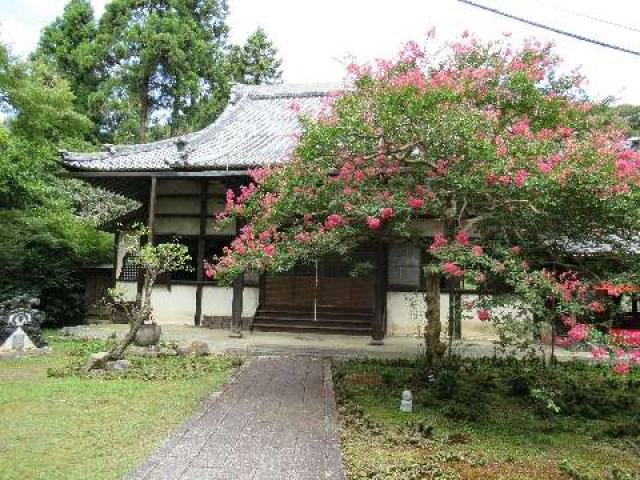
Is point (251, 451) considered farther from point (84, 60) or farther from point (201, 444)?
point (84, 60)

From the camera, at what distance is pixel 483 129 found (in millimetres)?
7355

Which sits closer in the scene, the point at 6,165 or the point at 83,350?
the point at 83,350

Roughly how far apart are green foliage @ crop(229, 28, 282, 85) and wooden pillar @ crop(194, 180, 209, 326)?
21.3 m

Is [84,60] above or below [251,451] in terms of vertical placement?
above

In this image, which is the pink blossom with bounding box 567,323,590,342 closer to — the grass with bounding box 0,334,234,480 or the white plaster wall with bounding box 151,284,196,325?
the grass with bounding box 0,334,234,480

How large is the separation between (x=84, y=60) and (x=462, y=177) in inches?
1035

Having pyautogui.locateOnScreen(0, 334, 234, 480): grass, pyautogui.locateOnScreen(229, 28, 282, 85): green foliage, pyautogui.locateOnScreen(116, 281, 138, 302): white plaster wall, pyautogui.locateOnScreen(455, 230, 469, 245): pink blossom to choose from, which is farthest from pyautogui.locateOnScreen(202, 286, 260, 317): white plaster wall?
pyautogui.locateOnScreen(229, 28, 282, 85): green foliage

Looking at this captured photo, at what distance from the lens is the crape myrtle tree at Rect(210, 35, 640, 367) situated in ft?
21.5

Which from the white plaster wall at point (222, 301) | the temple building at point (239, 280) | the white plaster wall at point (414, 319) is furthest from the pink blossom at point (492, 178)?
the white plaster wall at point (222, 301)

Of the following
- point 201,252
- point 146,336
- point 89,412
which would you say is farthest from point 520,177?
point 201,252

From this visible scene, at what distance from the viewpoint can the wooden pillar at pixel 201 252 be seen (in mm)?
15695

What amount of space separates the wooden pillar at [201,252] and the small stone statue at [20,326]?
4.33 m

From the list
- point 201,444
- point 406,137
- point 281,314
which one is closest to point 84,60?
point 281,314

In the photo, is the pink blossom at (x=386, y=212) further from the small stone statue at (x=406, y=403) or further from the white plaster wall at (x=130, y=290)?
the white plaster wall at (x=130, y=290)
